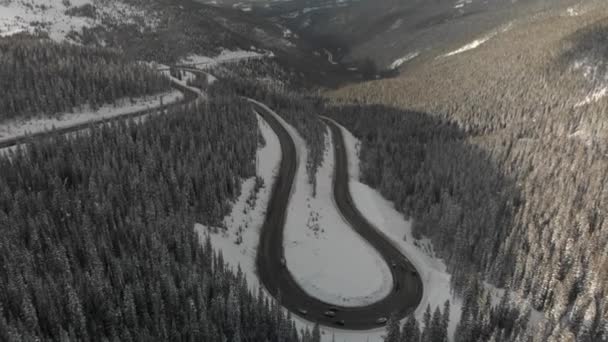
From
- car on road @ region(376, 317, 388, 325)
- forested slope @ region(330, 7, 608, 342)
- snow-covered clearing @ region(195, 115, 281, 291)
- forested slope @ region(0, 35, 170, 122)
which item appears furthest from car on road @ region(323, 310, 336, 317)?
forested slope @ region(0, 35, 170, 122)

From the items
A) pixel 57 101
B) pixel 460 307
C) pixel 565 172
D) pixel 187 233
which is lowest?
pixel 460 307

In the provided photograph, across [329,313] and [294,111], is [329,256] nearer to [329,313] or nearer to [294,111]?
[329,313]

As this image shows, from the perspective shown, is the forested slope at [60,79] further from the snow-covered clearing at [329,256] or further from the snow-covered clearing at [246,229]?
the snow-covered clearing at [329,256]

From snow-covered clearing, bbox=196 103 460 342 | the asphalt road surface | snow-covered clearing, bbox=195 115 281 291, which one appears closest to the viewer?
the asphalt road surface

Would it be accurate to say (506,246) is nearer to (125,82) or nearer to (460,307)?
(460,307)

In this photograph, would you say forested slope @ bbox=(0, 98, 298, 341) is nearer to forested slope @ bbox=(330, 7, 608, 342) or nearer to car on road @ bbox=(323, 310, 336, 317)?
car on road @ bbox=(323, 310, 336, 317)

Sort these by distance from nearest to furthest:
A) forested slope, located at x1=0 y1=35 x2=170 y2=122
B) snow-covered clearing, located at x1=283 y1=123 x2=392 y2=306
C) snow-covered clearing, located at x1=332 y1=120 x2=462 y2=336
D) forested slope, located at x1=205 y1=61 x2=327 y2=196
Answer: snow-covered clearing, located at x1=332 y1=120 x2=462 y2=336 → snow-covered clearing, located at x1=283 y1=123 x2=392 y2=306 → forested slope, located at x1=0 y1=35 x2=170 y2=122 → forested slope, located at x1=205 y1=61 x2=327 y2=196

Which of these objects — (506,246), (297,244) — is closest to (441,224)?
(506,246)
